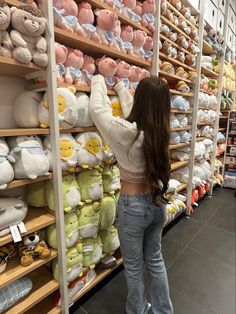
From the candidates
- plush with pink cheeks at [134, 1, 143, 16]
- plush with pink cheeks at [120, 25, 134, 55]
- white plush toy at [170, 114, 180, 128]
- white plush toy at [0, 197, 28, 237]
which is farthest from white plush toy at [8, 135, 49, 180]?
white plush toy at [170, 114, 180, 128]

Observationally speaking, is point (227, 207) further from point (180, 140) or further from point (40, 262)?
point (40, 262)

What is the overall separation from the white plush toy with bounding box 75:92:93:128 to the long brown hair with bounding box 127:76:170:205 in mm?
310

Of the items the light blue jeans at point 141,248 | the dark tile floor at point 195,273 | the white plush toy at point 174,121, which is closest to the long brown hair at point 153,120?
the light blue jeans at point 141,248

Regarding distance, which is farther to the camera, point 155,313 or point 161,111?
point 155,313

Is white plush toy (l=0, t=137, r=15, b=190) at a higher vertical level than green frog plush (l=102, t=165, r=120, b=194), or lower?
higher

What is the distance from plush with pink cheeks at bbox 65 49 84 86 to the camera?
117cm

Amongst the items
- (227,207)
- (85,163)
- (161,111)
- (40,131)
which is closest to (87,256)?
(85,163)

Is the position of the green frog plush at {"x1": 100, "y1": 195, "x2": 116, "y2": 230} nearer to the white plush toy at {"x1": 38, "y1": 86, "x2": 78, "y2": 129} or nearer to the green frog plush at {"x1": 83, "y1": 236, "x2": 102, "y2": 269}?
the green frog plush at {"x1": 83, "y1": 236, "x2": 102, "y2": 269}

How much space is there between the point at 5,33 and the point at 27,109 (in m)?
0.31

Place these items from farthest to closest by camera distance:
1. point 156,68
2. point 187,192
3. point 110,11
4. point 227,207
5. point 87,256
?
point 227,207 → point 187,192 → point 156,68 → point 87,256 → point 110,11

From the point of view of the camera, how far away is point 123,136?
966 mm

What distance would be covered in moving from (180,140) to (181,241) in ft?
3.33

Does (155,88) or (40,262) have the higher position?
(155,88)

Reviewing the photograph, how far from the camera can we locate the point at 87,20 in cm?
121
